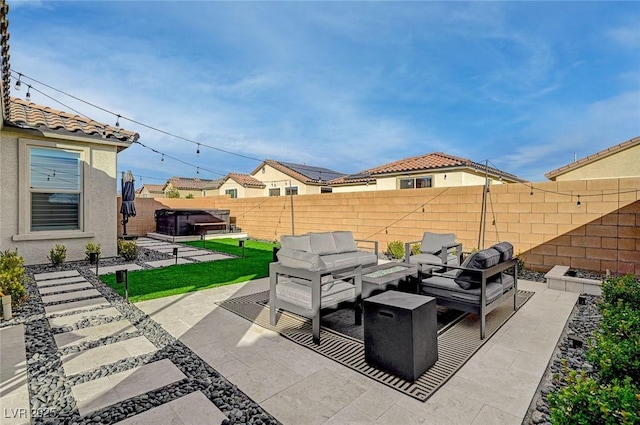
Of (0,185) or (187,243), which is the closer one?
(0,185)

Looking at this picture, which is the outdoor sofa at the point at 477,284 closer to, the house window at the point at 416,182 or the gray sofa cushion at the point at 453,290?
the gray sofa cushion at the point at 453,290

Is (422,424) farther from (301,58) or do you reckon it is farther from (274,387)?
(301,58)

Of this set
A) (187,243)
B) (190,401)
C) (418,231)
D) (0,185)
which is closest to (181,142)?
(187,243)

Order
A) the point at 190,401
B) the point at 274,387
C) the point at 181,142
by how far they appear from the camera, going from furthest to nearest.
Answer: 1. the point at 181,142
2. the point at 274,387
3. the point at 190,401

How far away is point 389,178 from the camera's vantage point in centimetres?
1413

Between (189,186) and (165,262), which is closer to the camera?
(165,262)

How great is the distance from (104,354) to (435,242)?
554 centimetres

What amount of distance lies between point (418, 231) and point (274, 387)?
683 cm

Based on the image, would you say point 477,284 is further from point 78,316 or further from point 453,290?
point 78,316

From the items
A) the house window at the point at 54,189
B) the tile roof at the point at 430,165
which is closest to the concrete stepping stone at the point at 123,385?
the house window at the point at 54,189

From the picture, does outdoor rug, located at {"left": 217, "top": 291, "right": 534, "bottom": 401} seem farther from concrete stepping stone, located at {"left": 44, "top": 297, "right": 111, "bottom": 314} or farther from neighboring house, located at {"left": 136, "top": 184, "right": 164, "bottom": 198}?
neighboring house, located at {"left": 136, "top": 184, "right": 164, "bottom": 198}

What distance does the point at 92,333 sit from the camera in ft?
11.7

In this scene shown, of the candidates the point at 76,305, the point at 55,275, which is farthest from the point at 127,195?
the point at 76,305

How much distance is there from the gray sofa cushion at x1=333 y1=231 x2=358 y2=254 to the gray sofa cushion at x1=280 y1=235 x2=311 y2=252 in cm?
82
